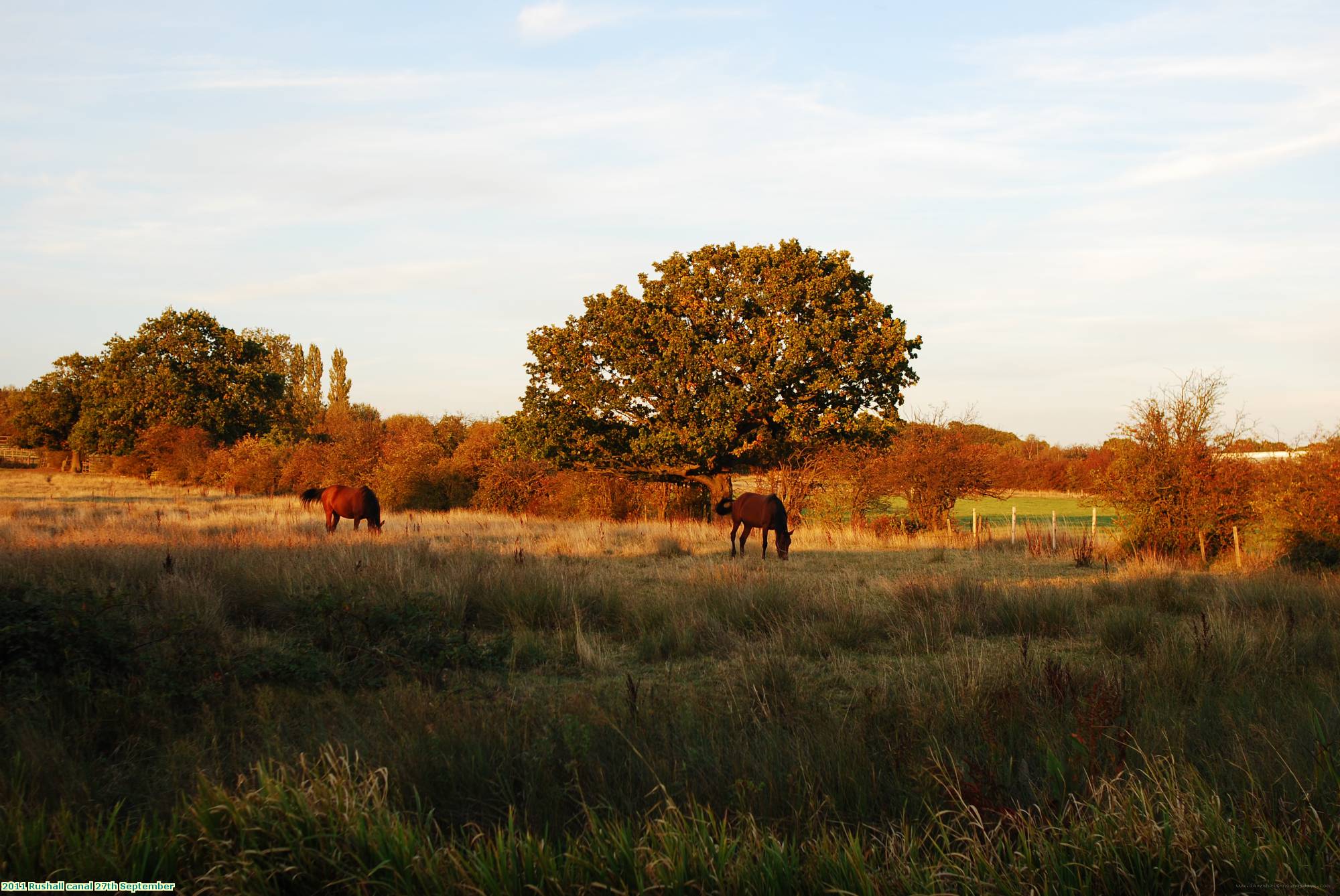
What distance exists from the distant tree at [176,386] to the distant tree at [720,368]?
95.5ft

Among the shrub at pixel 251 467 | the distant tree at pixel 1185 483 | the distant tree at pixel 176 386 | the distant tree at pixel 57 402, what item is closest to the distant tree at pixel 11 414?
the distant tree at pixel 57 402

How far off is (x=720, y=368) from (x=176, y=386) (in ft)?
121

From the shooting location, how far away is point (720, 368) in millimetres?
26109

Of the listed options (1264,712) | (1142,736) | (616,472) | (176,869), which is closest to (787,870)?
(176,869)

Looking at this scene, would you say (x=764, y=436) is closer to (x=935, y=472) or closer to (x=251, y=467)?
(x=935, y=472)

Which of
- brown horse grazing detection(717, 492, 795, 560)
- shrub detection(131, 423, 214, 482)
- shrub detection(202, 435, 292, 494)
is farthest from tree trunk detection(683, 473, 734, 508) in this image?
shrub detection(131, 423, 214, 482)

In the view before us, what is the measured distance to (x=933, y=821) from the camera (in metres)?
3.57

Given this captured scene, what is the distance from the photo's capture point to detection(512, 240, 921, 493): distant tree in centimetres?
2538

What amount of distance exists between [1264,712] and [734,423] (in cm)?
2043

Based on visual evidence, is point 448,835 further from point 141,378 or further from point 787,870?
point 141,378

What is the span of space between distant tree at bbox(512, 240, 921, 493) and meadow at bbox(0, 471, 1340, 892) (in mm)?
14197

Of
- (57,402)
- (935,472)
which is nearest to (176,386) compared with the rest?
(57,402)

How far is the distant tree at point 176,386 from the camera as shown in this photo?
159ft

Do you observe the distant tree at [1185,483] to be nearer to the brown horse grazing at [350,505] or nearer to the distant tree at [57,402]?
the brown horse grazing at [350,505]
